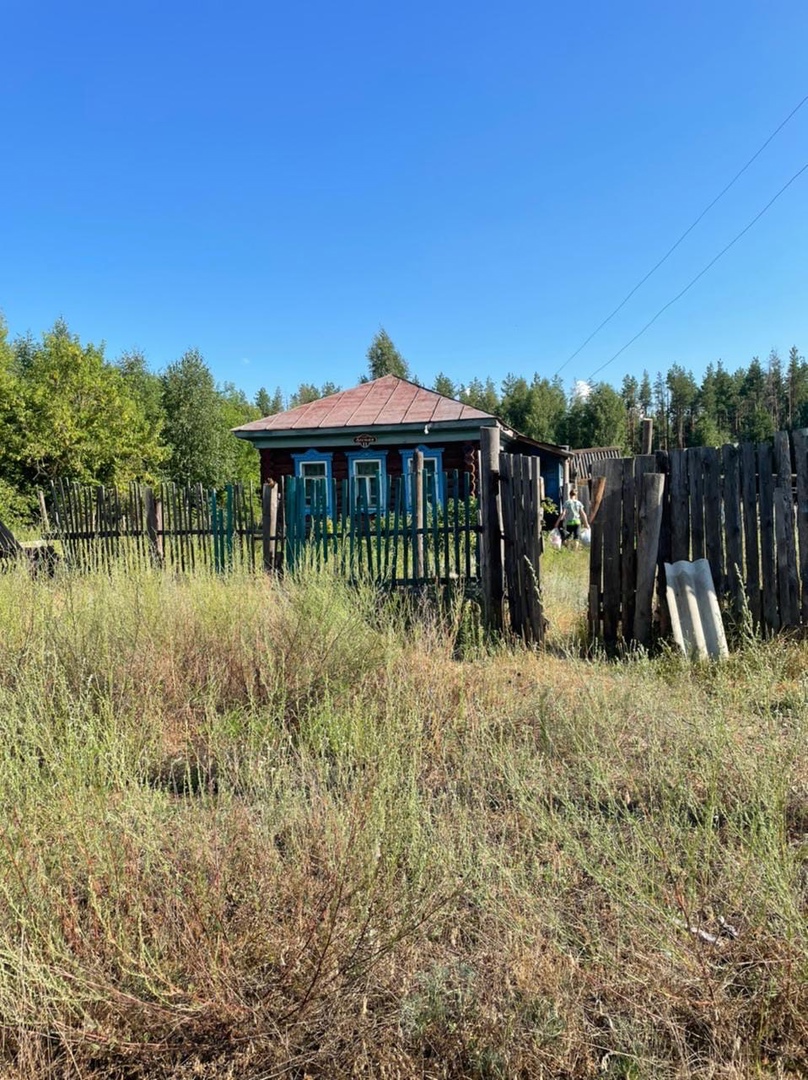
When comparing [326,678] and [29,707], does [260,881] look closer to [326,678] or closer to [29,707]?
[29,707]

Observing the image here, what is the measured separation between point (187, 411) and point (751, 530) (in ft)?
144

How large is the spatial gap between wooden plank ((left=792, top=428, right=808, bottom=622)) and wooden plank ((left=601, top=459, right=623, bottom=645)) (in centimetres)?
134

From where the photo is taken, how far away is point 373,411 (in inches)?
680

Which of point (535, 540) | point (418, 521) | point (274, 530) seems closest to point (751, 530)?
point (535, 540)

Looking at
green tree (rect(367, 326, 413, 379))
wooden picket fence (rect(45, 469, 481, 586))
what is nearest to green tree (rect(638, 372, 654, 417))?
green tree (rect(367, 326, 413, 379))

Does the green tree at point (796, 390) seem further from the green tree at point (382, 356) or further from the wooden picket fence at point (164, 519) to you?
the wooden picket fence at point (164, 519)

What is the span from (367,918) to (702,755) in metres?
1.55

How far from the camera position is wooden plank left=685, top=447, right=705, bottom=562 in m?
4.97

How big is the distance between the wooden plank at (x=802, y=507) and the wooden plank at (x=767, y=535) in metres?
0.18

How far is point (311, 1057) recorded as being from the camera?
1.46 metres

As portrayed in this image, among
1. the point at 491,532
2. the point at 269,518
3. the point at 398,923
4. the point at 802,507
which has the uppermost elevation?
the point at 269,518

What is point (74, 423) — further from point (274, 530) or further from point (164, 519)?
point (274, 530)

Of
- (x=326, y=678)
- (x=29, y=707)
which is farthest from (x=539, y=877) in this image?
(x=29, y=707)

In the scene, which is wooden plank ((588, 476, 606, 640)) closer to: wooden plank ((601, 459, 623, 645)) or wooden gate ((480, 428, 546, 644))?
wooden plank ((601, 459, 623, 645))
